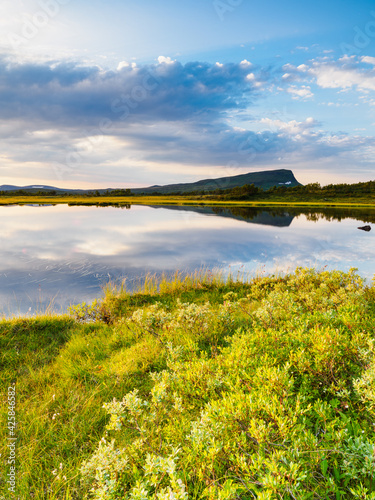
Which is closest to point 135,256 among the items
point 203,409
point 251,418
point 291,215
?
point 203,409

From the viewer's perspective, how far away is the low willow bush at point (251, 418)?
2432 millimetres

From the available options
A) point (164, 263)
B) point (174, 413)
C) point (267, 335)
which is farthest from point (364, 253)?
point (174, 413)

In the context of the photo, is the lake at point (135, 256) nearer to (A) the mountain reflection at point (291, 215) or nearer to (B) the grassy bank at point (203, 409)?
(B) the grassy bank at point (203, 409)

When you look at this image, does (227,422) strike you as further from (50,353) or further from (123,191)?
(123,191)

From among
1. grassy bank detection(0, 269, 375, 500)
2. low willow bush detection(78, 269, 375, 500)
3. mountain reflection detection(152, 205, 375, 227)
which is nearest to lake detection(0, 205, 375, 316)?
grassy bank detection(0, 269, 375, 500)

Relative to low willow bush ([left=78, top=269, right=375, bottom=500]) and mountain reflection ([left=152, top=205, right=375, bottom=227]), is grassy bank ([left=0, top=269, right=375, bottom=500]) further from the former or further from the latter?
mountain reflection ([left=152, top=205, right=375, bottom=227])

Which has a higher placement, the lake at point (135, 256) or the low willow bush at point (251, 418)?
the low willow bush at point (251, 418)

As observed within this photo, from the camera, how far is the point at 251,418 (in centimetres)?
299

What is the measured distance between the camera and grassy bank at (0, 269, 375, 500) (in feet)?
8.28

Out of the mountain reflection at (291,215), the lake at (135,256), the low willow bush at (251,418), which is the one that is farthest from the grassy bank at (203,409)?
the mountain reflection at (291,215)

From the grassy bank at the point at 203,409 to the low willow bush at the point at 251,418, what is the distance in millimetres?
22

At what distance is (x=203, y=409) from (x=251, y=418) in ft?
3.83

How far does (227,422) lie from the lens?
3.05 m

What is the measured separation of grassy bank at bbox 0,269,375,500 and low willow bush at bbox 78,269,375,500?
0.07 ft
